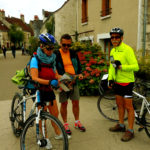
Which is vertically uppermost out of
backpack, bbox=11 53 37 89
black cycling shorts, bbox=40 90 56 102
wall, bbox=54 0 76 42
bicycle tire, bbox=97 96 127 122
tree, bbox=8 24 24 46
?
tree, bbox=8 24 24 46

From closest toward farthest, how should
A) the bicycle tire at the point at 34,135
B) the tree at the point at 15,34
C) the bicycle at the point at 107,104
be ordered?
the bicycle tire at the point at 34,135
the bicycle at the point at 107,104
the tree at the point at 15,34

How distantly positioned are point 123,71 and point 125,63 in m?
0.14

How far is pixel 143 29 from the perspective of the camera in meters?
6.80

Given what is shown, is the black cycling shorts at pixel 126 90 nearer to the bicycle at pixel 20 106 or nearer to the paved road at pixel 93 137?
the paved road at pixel 93 137

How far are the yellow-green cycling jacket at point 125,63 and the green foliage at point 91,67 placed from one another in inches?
90.1

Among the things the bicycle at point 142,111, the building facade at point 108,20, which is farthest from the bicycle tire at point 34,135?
the building facade at point 108,20

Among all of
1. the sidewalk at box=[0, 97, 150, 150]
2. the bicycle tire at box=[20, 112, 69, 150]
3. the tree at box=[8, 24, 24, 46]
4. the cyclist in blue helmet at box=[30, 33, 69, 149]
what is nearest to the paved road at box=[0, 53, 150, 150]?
the sidewalk at box=[0, 97, 150, 150]

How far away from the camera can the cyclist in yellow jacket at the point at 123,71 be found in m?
2.63

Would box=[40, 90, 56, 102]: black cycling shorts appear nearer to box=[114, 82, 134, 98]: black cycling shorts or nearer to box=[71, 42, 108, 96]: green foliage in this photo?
box=[114, 82, 134, 98]: black cycling shorts

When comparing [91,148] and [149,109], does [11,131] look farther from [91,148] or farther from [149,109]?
[149,109]

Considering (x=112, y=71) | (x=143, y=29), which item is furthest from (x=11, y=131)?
(x=143, y=29)

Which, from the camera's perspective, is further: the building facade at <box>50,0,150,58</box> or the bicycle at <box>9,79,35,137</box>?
the building facade at <box>50,0,150,58</box>

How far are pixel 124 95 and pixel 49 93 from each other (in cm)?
121

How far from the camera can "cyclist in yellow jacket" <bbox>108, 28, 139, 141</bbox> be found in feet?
8.64
